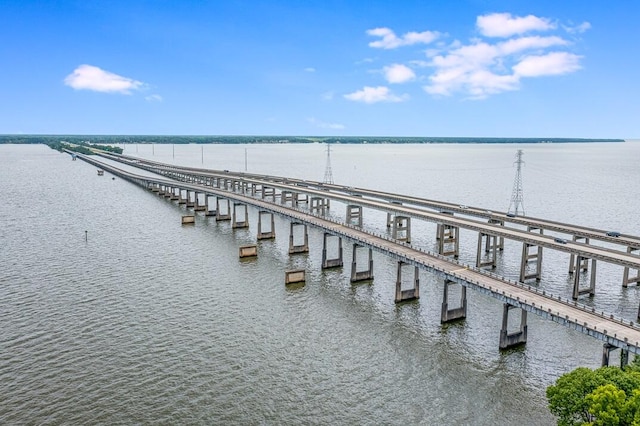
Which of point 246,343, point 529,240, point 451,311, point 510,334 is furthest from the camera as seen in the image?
point 529,240

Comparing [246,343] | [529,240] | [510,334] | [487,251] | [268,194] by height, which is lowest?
[246,343]

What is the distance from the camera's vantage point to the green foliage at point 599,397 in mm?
22250

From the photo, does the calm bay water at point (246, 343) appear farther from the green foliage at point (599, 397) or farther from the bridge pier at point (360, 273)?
the green foliage at point (599, 397)

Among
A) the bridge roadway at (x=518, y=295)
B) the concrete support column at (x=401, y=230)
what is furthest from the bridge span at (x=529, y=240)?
the bridge roadway at (x=518, y=295)

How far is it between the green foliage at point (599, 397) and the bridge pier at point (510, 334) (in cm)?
1243

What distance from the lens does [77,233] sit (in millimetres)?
81438

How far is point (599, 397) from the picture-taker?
22859mm

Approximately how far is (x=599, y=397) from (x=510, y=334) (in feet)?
60.0

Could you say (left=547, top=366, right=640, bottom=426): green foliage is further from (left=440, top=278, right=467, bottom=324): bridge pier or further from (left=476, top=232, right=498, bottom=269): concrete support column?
(left=476, top=232, right=498, bottom=269): concrete support column

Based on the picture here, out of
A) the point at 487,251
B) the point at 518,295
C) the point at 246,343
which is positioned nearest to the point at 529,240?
the point at 518,295

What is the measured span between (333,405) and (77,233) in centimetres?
6457

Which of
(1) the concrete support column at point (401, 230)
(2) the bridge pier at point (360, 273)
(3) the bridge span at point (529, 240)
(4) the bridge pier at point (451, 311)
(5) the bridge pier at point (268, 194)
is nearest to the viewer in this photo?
(4) the bridge pier at point (451, 311)

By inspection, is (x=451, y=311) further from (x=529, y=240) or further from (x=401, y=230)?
(x=401, y=230)

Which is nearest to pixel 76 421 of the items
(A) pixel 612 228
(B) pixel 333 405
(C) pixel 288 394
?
(C) pixel 288 394
